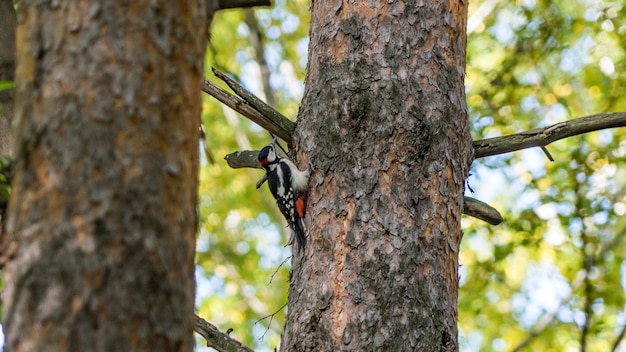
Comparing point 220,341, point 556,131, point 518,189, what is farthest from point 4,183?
point 518,189

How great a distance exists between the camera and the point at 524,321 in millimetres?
10641

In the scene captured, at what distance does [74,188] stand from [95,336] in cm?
29

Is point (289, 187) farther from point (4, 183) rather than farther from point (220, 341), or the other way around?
point (4, 183)

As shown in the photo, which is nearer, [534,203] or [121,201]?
[121,201]

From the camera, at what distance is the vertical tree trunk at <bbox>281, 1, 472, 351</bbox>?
2795 millimetres

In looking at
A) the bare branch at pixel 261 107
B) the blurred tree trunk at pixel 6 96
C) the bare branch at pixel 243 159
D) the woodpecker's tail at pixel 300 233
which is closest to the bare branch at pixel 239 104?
the bare branch at pixel 261 107

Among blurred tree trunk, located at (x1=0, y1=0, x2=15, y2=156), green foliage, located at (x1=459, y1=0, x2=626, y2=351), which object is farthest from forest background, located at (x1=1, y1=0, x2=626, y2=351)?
blurred tree trunk, located at (x1=0, y1=0, x2=15, y2=156)

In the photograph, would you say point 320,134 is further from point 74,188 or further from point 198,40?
point 74,188

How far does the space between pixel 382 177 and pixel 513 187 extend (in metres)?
7.34

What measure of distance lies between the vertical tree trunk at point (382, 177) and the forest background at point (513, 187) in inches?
13.9

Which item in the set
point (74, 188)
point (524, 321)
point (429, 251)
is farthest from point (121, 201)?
point (524, 321)

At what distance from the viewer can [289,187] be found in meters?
3.83

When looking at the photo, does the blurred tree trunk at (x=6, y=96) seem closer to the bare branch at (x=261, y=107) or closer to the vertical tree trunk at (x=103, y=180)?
the bare branch at (x=261, y=107)

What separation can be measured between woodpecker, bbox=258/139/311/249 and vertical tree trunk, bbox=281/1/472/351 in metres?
0.11
